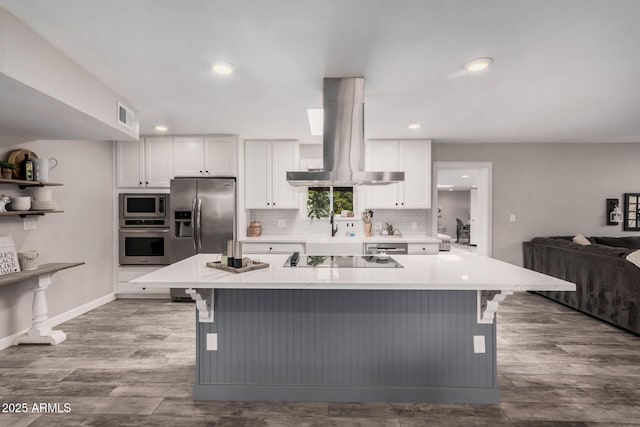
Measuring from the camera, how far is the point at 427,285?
1.79 m

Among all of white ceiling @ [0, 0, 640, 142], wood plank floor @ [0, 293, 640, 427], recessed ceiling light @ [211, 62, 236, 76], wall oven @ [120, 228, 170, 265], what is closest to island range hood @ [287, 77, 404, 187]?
white ceiling @ [0, 0, 640, 142]

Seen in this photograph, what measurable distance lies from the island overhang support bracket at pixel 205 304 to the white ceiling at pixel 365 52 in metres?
1.58

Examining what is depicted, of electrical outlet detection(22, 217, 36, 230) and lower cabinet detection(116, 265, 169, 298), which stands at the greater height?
electrical outlet detection(22, 217, 36, 230)

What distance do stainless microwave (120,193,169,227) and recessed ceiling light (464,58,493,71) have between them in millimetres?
3872

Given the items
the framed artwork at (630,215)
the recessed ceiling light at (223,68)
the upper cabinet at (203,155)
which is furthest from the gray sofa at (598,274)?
the upper cabinet at (203,155)

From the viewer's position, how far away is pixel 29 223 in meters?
3.30

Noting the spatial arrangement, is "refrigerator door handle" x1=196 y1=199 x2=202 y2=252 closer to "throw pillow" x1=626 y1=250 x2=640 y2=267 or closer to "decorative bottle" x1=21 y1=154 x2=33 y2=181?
"decorative bottle" x1=21 y1=154 x2=33 y2=181

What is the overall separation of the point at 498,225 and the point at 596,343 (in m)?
2.27

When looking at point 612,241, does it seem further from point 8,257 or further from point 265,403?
point 8,257

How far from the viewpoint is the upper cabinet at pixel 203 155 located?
4590 mm

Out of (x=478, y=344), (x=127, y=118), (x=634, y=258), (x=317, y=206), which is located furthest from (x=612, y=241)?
(x=127, y=118)

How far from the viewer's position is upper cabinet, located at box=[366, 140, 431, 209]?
4.79 meters

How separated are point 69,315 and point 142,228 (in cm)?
128

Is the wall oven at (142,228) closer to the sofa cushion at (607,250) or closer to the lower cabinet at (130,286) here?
the lower cabinet at (130,286)
